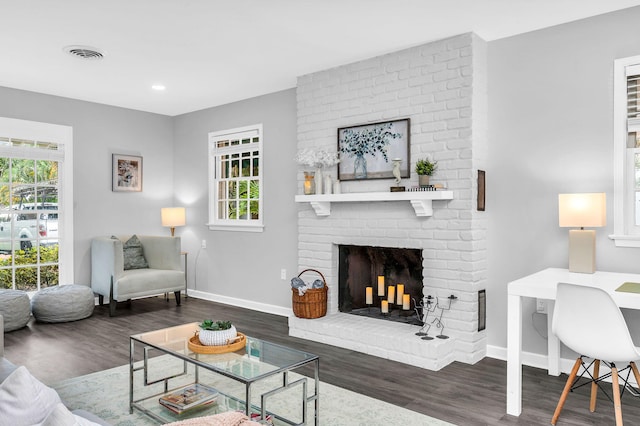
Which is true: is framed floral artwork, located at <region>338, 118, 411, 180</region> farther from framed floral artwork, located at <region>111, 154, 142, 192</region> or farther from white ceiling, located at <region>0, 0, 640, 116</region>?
framed floral artwork, located at <region>111, 154, 142, 192</region>

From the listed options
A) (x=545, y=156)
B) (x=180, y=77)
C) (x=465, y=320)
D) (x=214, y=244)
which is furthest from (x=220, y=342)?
(x=214, y=244)

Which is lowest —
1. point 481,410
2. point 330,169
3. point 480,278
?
point 481,410

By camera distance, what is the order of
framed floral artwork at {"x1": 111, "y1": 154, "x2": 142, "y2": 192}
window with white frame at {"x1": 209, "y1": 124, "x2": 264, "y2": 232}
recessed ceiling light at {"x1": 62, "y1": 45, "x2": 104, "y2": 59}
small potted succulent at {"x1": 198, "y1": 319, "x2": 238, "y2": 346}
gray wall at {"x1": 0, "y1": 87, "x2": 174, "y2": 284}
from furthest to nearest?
framed floral artwork at {"x1": 111, "y1": 154, "x2": 142, "y2": 192}, window with white frame at {"x1": 209, "y1": 124, "x2": 264, "y2": 232}, gray wall at {"x1": 0, "y1": 87, "x2": 174, "y2": 284}, recessed ceiling light at {"x1": 62, "y1": 45, "x2": 104, "y2": 59}, small potted succulent at {"x1": 198, "y1": 319, "x2": 238, "y2": 346}

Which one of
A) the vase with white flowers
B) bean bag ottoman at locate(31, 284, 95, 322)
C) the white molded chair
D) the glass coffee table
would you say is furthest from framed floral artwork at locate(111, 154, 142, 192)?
the white molded chair

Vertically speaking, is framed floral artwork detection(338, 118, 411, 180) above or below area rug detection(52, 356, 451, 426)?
above

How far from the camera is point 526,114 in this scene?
142 inches

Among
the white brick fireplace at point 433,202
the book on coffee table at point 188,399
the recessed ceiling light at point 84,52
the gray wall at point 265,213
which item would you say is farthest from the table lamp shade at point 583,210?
the recessed ceiling light at point 84,52

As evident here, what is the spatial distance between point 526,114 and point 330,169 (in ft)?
5.84

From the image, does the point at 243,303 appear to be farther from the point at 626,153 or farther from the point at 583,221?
the point at 626,153

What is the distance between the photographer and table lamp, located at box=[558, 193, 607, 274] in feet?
9.87

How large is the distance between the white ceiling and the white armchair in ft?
6.17

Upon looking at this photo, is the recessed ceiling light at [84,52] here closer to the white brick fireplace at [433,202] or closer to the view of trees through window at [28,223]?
the view of trees through window at [28,223]

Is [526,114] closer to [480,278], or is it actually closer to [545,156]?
[545,156]

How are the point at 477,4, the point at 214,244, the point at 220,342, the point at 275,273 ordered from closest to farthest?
the point at 220,342 → the point at 477,4 → the point at 275,273 → the point at 214,244
